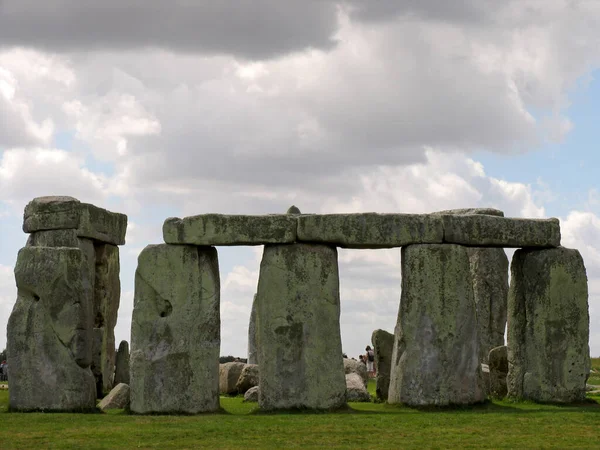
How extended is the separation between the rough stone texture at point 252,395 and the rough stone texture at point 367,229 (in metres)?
4.25

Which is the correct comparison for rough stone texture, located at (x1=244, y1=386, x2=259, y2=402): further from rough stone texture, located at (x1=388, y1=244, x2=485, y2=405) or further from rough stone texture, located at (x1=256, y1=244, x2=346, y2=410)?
rough stone texture, located at (x1=388, y1=244, x2=485, y2=405)

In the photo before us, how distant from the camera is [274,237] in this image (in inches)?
880

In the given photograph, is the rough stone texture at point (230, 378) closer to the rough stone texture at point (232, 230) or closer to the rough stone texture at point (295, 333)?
the rough stone texture at point (295, 333)

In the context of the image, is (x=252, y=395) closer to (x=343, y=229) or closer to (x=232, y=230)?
(x=232, y=230)

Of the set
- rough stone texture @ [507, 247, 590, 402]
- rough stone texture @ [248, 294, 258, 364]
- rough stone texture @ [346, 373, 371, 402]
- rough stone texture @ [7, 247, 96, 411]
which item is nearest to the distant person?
rough stone texture @ [248, 294, 258, 364]

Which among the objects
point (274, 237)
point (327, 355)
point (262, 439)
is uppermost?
point (274, 237)

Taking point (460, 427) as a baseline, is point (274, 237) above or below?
above

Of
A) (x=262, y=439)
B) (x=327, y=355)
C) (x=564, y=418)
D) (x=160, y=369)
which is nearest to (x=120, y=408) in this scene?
(x=160, y=369)

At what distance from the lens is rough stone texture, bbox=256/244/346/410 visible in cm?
2241

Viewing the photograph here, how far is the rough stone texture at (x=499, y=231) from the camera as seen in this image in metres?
23.1

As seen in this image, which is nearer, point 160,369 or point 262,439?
point 262,439

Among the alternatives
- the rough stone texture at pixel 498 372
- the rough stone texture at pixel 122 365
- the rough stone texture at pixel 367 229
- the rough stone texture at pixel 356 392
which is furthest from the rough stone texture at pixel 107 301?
the rough stone texture at pixel 498 372

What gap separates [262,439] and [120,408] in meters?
5.49

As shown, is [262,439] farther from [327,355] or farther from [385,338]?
[385,338]
